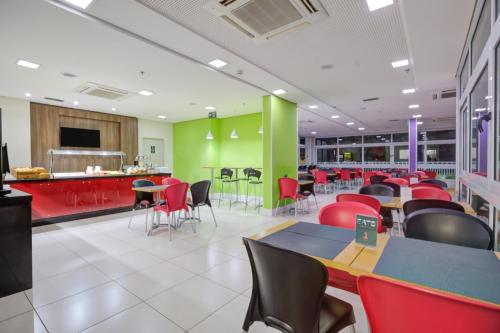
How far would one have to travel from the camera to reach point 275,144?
19.0 feet

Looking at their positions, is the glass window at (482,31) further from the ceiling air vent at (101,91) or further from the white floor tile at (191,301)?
the ceiling air vent at (101,91)

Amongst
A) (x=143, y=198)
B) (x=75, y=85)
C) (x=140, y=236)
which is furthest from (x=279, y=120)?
(x=75, y=85)

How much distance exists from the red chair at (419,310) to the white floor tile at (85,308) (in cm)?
209

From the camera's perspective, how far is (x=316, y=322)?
1.08m

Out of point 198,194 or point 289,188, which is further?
point 289,188

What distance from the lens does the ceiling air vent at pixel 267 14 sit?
7.95ft

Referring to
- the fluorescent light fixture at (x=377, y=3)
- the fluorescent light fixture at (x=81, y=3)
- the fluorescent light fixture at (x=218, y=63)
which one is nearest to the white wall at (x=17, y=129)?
the fluorescent light fixture at (x=81, y=3)

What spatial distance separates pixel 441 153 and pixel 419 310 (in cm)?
1516

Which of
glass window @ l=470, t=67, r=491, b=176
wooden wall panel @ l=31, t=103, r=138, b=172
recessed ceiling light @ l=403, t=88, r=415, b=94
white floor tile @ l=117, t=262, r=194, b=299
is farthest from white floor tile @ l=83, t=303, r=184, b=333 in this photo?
wooden wall panel @ l=31, t=103, r=138, b=172

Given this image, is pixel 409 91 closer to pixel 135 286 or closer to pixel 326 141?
pixel 135 286

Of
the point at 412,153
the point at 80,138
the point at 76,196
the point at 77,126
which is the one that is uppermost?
the point at 77,126

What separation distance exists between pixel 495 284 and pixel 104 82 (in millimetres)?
5786

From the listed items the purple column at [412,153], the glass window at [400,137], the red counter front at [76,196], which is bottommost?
the red counter front at [76,196]

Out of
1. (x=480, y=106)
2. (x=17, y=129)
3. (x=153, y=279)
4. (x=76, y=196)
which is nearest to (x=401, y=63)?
(x=480, y=106)
